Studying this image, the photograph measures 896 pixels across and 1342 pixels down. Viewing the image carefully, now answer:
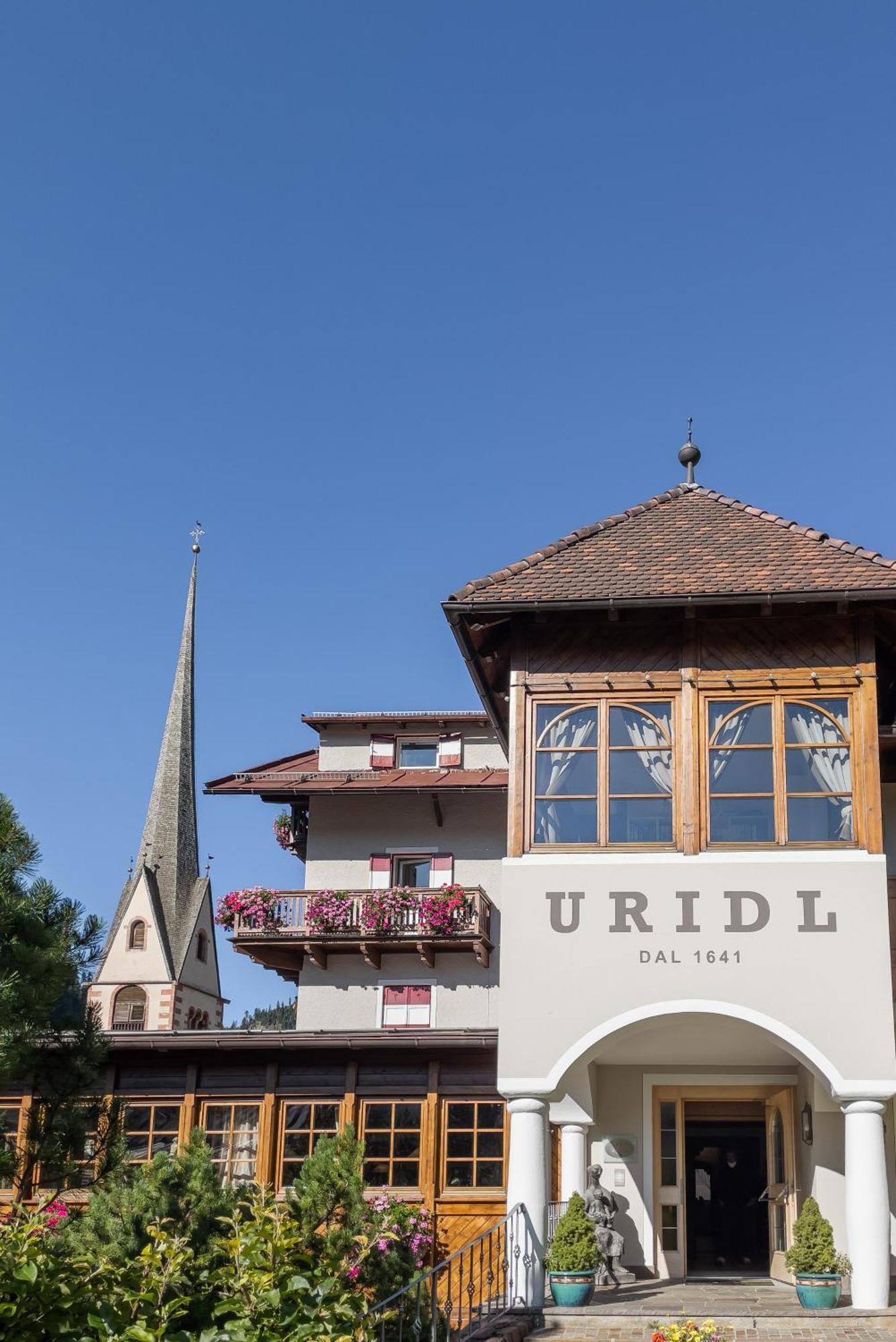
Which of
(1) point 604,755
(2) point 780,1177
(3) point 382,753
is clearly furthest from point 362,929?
(1) point 604,755

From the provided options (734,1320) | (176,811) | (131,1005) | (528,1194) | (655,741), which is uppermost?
(176,811)

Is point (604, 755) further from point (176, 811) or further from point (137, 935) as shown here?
point (176, 811)

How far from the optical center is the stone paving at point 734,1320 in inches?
470

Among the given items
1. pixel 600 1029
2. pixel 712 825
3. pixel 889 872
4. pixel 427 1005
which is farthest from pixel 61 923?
pixel 427 1005

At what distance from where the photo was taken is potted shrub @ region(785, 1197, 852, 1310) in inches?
505

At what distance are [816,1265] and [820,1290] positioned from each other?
21cm

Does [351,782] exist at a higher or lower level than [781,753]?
higher

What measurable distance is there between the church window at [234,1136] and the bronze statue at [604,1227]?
661cm

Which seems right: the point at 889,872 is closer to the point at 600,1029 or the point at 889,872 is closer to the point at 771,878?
the point at 771,878

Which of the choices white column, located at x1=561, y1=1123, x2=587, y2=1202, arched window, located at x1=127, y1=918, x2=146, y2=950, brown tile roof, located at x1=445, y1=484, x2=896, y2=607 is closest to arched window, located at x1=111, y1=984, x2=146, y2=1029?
arched window, located at x1=127, y1=918, x2=146, y2=950

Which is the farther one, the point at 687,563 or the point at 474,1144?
the point at 474,1144

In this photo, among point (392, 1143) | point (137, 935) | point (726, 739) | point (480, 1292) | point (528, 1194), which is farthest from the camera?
point (137, 935)

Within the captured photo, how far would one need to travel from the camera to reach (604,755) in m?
14.7

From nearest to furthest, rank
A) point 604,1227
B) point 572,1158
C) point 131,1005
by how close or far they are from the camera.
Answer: point 604,1227, point 572,1158, point 131,1005
